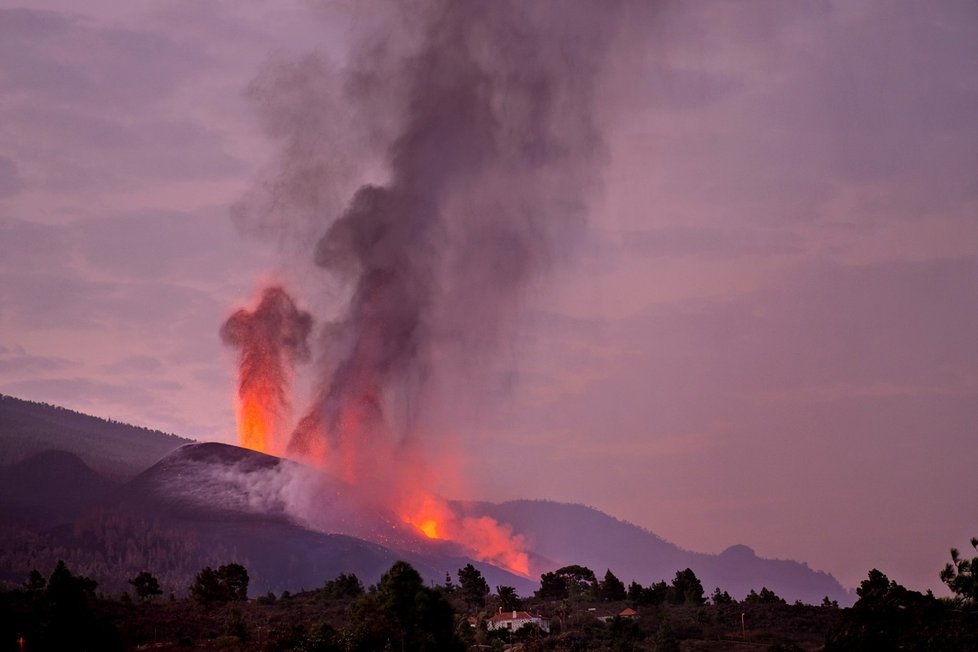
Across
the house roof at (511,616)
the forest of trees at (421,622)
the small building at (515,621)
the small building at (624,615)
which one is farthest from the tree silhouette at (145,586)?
the small building at (624,615)

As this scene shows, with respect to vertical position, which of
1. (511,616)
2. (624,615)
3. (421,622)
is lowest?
(421,622)

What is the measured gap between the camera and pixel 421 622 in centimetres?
10431

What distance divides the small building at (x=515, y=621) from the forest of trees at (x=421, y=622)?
1974 millimetres

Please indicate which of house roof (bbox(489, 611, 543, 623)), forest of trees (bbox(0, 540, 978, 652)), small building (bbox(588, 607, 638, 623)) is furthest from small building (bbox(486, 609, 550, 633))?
small building (bbox(588, 607, 638, 623))

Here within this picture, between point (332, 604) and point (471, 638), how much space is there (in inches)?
1927

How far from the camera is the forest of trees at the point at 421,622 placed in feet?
244

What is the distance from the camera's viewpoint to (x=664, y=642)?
137125 millimetres

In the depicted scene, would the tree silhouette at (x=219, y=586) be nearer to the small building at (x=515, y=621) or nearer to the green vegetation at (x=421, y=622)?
the green vegetation at (x=421, y=622)

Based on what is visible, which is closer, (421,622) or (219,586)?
(421,622)

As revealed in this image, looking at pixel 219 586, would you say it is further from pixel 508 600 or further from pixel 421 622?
pixel 421 622

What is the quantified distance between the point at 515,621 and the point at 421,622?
70154 millimetres

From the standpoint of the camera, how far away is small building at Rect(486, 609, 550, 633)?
169 metres

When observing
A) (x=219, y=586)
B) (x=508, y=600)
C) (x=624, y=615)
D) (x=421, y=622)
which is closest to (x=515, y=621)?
(x=624, y=615)

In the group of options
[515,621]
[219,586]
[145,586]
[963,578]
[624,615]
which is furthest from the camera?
[145,586]
